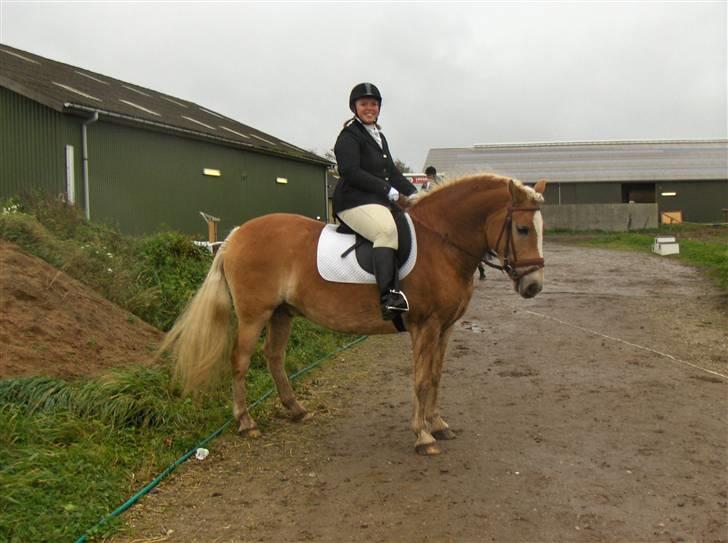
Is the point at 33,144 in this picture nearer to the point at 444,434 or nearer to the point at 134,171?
the point at 134,171

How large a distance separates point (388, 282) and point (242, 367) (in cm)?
160

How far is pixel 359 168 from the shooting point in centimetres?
507

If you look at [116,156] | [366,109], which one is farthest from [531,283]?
[116,156]

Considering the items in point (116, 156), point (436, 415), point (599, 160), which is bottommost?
point (436, 415)

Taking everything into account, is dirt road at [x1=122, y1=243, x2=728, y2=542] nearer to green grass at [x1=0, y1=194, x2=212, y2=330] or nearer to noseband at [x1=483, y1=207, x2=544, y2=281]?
noseband at [x1=483, y1=207, x2=544, y2=281]

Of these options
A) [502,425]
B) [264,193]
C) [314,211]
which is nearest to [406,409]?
[502,425]

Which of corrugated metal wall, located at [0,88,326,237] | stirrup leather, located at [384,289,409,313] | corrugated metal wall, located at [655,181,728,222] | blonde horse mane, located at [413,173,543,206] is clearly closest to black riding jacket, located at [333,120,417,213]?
blonde horse mane, located at [413,173,543,206]

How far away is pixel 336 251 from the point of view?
5.14m

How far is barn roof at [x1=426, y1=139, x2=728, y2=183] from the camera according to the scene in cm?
4228

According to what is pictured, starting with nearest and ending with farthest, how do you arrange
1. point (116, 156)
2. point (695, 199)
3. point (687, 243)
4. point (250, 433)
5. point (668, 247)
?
point (250, 433) → point (116, 156) → point (668, 247) → point (687, 243) → point (695, 199)

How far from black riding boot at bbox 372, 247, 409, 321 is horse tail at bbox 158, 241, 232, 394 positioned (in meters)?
1.53

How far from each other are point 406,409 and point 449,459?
1.33 metres

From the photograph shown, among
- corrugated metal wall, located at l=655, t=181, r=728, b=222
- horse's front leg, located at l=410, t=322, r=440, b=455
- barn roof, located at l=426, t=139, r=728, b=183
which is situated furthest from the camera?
barn roof, located at l=426, t=139, r=728, b=183

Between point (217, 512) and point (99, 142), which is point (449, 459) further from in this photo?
point (99, 142)
